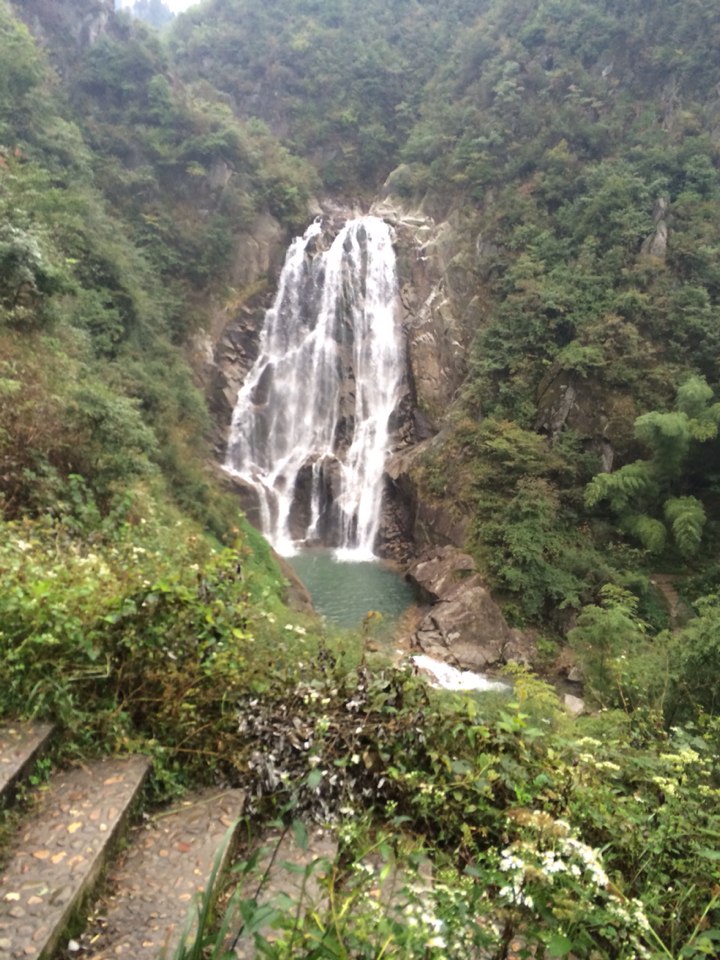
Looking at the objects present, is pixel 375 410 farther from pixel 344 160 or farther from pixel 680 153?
pixel 344 160

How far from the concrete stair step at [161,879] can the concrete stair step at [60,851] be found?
0.11 meters

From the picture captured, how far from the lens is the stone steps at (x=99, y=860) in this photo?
5.57ft

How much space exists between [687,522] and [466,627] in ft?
17.7

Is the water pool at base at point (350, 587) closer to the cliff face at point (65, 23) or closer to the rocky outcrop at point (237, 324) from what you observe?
the rocky outcrop at point (237, 324)

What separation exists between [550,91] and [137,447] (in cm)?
2437

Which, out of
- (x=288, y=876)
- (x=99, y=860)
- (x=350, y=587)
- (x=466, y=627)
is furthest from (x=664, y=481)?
(x=99, y=860)

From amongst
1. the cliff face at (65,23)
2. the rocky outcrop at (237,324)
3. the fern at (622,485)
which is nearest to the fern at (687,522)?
the fern at (622,485)

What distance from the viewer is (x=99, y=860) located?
194 centimetres

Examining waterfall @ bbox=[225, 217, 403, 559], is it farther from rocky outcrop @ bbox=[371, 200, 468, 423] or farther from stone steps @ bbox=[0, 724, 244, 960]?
stone steps @ bbox=[0, 724, 244, 960]

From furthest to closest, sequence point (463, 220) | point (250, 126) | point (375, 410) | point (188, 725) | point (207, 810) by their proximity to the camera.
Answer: point (250, 126) → point (463, 220) → point (375, 410) → point (188, 725) → point (207, 810)

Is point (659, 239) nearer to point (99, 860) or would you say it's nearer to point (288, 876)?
point (288, 876)

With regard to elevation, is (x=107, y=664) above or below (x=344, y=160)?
below

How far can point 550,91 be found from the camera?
23.2 meters

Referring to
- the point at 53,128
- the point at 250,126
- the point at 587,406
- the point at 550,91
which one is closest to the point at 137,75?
the point at 250,126
